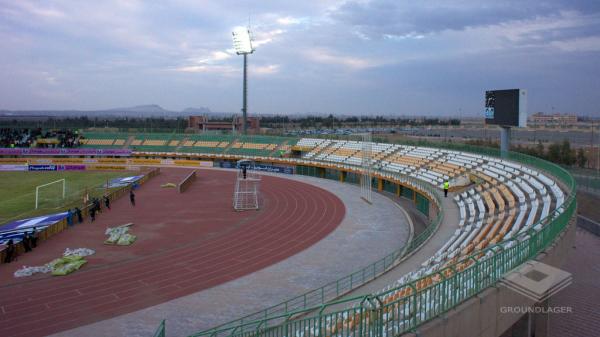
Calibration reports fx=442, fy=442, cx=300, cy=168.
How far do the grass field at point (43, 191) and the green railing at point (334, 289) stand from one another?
65.0ft

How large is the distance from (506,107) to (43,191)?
3468cm

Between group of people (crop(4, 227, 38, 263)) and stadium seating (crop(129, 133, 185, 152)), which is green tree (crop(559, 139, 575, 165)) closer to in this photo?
group of people (crop(4, 227, 38, 263))

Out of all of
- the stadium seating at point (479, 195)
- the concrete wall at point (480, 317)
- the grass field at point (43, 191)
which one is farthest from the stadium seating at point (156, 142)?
the concrete wall at point (480, 317)

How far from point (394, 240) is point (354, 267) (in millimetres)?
4741

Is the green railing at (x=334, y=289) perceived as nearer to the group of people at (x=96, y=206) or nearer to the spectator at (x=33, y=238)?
the spectator at (x=33, y=238)

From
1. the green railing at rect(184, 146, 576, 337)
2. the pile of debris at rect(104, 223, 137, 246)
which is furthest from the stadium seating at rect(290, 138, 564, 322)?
the pile of debris at rect(104, 223, 137, 246)

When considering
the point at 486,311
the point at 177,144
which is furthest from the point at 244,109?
the point at 486,311

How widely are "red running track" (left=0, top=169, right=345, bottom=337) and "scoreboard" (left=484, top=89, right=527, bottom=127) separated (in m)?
10.9

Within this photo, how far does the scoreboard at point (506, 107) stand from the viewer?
24750 mm

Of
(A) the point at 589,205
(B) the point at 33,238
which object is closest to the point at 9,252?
(B) the point at 33,238

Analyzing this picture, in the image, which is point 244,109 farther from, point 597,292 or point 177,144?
point 597,292

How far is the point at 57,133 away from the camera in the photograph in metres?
66.6

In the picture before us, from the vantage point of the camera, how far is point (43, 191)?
35719 mm

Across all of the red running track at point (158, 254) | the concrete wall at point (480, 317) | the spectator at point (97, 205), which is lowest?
the red running track at point (158, 254)
